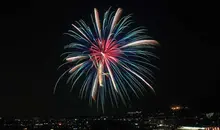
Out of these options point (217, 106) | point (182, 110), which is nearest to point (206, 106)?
point (217, 106)

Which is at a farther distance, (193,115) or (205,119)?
(193,115)

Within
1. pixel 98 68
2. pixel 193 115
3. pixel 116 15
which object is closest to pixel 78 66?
pixel 98 68

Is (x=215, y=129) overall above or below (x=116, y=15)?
below

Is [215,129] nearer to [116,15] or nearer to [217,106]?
[217,106]

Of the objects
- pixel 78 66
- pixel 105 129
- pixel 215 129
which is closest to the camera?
pixel 78 66

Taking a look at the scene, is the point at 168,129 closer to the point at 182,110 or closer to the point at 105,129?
the point at 105,129

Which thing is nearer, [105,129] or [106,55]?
[106,55]

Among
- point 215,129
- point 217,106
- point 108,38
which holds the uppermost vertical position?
point 108,38

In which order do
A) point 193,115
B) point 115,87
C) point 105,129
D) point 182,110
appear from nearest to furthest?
point 115,87
point 105,129
point 193,115
point 182,110

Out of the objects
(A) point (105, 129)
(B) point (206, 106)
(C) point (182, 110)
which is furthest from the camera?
(C) point (182, 110)
